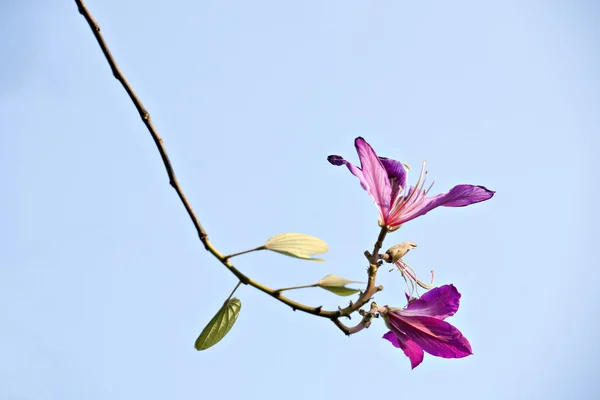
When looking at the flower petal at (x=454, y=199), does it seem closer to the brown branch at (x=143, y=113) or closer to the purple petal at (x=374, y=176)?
the purple petal at (x=374, y=176)

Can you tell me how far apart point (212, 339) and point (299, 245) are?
Result: 0.29 metres

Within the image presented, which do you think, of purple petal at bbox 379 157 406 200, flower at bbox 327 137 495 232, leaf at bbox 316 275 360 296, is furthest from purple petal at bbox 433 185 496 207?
leaf at bbox 316 275 360 296

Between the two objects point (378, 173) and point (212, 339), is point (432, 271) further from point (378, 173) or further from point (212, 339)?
point (212, 339)

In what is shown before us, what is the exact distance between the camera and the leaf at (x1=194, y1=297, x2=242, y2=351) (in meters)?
1.23

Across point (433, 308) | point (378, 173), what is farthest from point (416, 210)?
point (433, 308)

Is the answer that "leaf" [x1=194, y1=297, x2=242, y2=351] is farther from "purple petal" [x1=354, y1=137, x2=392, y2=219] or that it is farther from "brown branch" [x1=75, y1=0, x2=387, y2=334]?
"purple petal" [x1=354, y1=137, x2=392, y2=219]

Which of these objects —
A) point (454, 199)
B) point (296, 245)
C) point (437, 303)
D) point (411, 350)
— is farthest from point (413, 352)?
point (296, 245)

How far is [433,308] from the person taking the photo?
52.2 inches

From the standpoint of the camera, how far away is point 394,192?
147cm

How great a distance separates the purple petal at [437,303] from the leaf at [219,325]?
350 millimetres

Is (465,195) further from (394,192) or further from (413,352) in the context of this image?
(413,352)

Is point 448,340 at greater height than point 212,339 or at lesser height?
greater

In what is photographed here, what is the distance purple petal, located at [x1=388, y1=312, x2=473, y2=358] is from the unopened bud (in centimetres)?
11

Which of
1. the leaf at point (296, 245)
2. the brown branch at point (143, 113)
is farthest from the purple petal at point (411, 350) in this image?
the brown branch at point (143, 113)
